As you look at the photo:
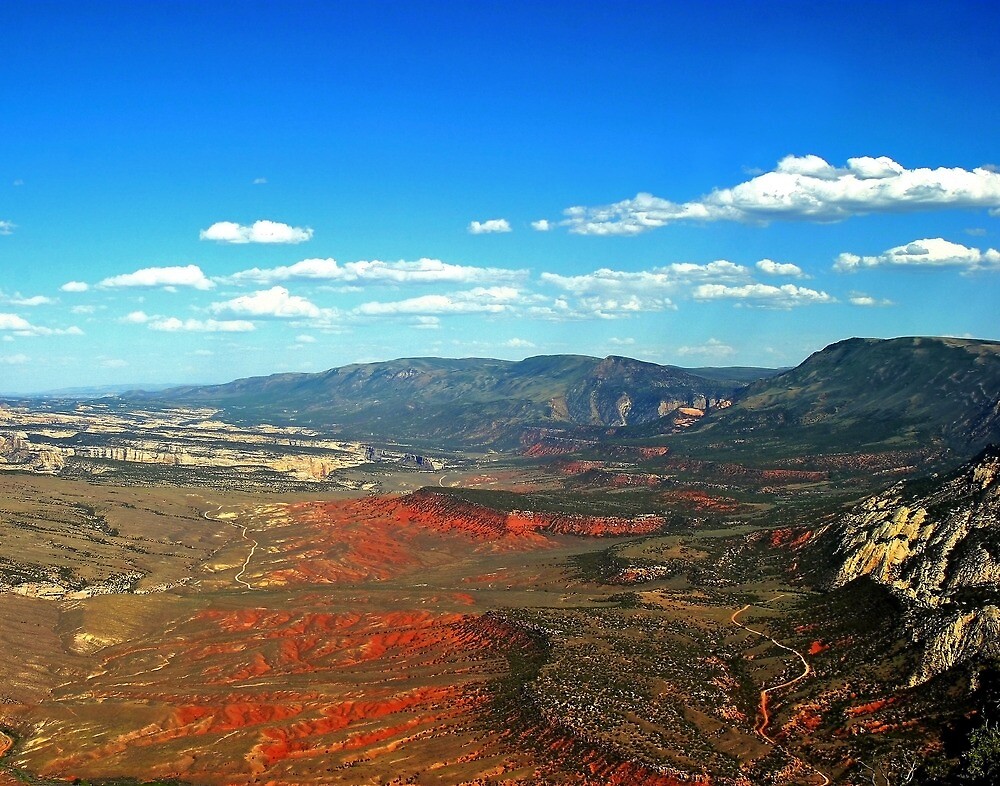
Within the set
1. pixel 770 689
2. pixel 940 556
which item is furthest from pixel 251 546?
pixel 940 556

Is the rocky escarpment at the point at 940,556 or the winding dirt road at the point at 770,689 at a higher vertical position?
the rocky escarpment at the point at 940,556

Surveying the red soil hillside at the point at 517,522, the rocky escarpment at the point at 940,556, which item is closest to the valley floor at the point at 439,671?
the rocky escarpment at the point at 940,556

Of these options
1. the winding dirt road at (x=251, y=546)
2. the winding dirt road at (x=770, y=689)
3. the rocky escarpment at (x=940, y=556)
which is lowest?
the winding dirt road at (x=251, y=546)

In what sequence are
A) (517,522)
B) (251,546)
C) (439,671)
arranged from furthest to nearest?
(517,522), (251,546), (439,671)

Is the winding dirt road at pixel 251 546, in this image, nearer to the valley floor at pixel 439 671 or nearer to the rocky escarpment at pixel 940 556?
the valley floor at pixel 439 671

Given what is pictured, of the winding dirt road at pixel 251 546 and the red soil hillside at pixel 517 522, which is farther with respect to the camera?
the red soil hillside at pixel 517 522

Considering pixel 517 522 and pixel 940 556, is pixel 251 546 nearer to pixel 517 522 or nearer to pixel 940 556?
pixel 517 522

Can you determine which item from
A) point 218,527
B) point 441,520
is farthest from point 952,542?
point 218,527

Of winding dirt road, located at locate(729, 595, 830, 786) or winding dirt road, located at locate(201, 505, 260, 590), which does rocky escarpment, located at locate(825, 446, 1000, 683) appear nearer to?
winding dirt road, located at locate(729, 595, 830, 786)

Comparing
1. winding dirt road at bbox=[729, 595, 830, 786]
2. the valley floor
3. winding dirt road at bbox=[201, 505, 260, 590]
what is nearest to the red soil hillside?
the valley floor

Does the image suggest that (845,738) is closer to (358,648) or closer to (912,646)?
(912,646)
